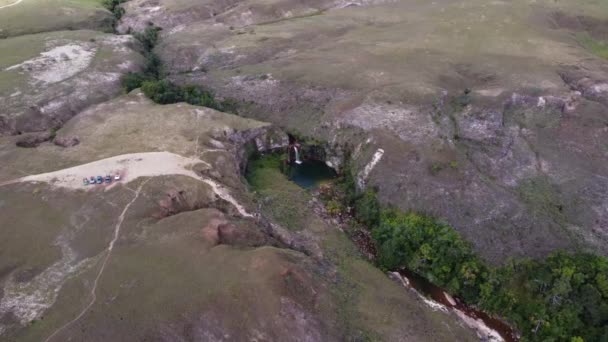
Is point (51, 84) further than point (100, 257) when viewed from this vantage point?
Yes

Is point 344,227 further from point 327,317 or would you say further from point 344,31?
point 344,31

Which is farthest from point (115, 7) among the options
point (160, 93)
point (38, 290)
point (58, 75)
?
point (38, 290)

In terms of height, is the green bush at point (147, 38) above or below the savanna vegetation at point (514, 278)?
above

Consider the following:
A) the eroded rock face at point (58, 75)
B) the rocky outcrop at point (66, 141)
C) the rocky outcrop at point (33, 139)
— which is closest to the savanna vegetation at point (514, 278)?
the rocky outcrop at point (66, 141)

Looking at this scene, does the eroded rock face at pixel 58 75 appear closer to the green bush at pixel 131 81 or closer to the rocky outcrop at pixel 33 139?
the green bush at pixel 131 81

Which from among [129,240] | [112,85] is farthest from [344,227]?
[112,85]

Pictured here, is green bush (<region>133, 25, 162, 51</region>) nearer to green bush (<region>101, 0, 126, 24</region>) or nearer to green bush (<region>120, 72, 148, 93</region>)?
green bush (<region>101, 0, 126, 24</region>)

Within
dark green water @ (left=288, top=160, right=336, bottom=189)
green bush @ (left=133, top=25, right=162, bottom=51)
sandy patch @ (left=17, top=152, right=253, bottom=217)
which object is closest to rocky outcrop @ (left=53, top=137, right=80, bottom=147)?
sandy patch @ (left=17, top=152, right=253, bottom=217)
